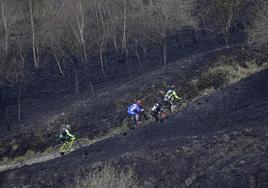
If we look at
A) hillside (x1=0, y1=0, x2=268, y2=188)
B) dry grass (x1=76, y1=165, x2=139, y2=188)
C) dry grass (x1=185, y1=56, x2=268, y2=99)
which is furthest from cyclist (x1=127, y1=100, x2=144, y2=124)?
dry grass (x1=76, y1=165, x2=139, y2=188)

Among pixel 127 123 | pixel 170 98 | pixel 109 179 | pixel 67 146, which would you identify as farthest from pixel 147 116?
pixel 109 179

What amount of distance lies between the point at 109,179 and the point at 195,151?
460 cm

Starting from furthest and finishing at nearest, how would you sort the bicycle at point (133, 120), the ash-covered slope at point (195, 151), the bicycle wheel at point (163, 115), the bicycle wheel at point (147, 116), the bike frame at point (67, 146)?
the bicycle wheel at point (147, 116)
the bicycle at point (133, 120)
the bike frame at point (67, 146)
the bicycle wheel at point (163, 115)
the ash-covered slope at point (195, 151)

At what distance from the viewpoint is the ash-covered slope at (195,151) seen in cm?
2417

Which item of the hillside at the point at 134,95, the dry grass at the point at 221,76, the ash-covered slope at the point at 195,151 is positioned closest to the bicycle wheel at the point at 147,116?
the hillside at the point at 134,95

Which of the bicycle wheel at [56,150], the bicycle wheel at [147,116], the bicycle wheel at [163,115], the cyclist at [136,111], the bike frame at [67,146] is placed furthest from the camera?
the bicycle wheel at [56,150]

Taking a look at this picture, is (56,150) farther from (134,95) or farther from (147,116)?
(134,95)

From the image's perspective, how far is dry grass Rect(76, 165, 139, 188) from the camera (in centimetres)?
2484

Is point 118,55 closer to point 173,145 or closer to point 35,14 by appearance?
point 35,14

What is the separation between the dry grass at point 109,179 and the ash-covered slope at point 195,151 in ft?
2.10

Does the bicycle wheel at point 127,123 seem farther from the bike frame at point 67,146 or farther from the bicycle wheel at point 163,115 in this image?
the bike frame at point 67,146

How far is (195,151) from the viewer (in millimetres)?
27641

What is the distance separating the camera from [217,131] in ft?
96.4

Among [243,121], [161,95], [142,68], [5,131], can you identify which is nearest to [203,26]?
[142,68]
